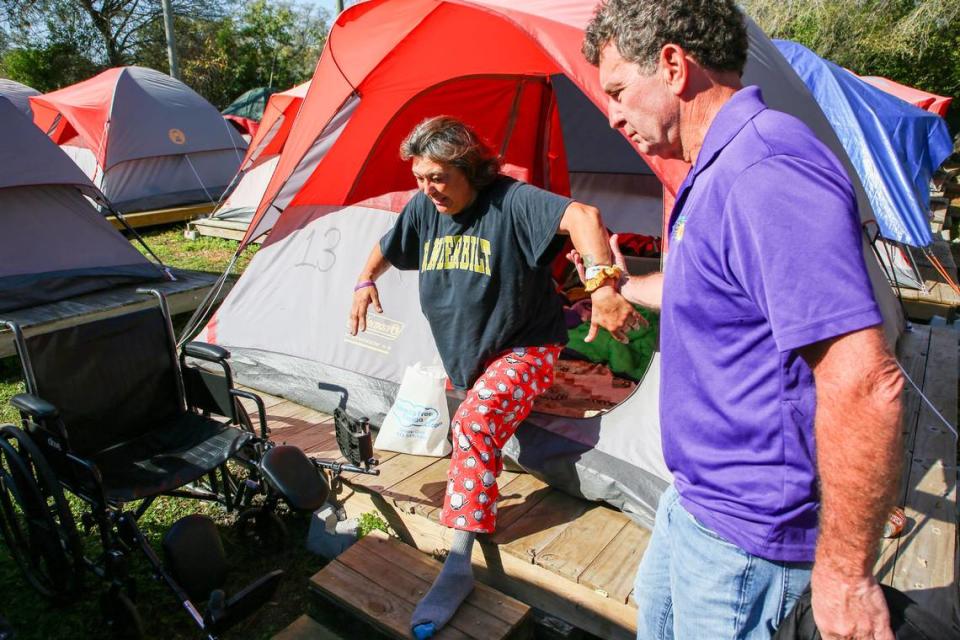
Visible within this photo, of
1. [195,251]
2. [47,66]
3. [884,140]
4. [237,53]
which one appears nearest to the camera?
[884,140]

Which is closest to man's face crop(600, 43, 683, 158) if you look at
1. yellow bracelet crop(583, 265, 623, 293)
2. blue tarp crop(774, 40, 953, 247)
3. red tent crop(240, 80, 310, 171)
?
yellow bracelet crop(583, 265, 623, 293)

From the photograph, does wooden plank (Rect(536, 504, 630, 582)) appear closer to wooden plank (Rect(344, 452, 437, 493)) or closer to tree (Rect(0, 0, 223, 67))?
wooden plank (Rect(344, 452, 437, 493))

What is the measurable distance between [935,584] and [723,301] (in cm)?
159

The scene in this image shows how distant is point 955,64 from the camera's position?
13.9 metres

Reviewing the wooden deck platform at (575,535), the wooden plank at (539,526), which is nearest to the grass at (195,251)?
the wooden deck platform at (575,535)

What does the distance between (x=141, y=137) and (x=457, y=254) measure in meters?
7.46

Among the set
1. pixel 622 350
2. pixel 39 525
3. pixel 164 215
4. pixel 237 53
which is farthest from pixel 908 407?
pixel 237 53

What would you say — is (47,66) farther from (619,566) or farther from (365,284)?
(619,566)

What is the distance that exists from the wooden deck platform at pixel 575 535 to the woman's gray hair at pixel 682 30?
4.85 feet

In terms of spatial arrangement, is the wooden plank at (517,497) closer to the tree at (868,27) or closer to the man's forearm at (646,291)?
the man's forearm at (646,291)

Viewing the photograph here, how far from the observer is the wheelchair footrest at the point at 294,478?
2156 mm

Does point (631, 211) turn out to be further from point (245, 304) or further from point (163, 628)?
point (163, 628)

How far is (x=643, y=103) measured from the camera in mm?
1220

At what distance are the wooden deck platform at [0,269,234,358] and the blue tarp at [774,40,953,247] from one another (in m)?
5.05
